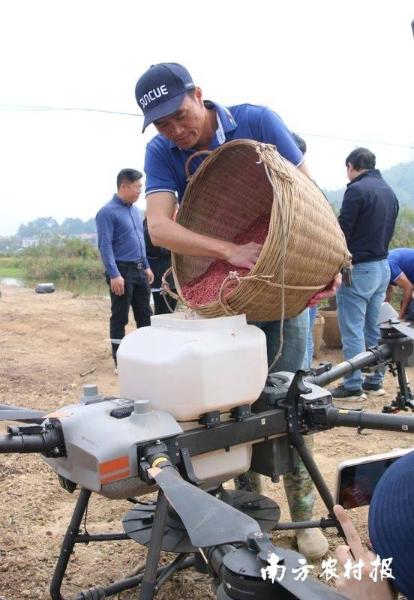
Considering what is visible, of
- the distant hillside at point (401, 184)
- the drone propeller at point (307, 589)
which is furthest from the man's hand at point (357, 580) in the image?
the distant hillside at point (401, 184)

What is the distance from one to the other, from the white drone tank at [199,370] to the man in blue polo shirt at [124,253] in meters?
3.76

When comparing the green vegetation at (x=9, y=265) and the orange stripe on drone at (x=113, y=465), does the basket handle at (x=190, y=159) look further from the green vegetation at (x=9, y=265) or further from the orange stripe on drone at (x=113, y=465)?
the green vegetation at (x=9, y=265)

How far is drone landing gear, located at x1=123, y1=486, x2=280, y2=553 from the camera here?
2.10 meters

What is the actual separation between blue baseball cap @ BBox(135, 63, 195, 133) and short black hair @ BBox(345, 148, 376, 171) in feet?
10.7

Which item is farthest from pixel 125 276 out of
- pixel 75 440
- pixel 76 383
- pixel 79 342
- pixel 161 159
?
pixel 75 440

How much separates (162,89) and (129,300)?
154 inches

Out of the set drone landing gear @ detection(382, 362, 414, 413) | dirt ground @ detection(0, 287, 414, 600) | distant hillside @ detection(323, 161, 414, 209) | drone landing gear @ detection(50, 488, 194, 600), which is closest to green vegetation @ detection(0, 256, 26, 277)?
distant hillside @ detection(323, 161, 414, 209)

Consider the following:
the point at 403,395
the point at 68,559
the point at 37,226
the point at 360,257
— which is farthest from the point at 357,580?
the point at 37,226

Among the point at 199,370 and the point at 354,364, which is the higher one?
the point at 199,370

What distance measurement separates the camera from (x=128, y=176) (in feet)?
19.3

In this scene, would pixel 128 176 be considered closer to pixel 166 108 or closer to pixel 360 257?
pixel 360 257

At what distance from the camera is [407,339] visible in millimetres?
→ 2635

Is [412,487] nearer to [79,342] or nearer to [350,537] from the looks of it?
[350,537]

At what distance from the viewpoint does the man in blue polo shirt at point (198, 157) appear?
2.08 meters
